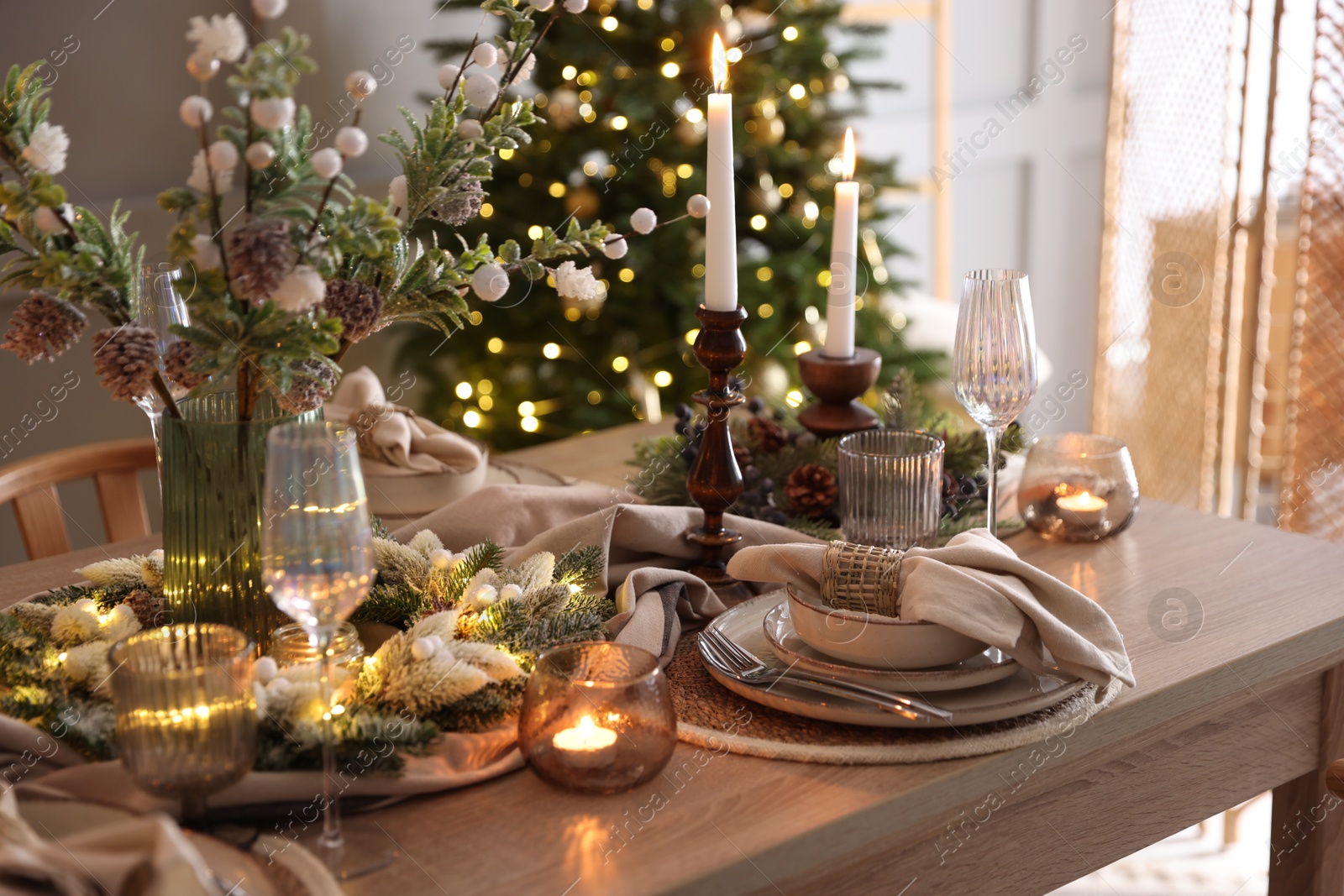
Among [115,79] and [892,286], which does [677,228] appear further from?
[115,79]

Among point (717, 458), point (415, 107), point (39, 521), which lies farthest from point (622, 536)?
point (415, 107)

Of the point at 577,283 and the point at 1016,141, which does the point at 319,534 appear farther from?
the point at 1016,141

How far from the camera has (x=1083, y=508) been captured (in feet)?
3.92

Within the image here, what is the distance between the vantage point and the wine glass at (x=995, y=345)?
1032mm

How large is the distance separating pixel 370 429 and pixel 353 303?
18.2 inches

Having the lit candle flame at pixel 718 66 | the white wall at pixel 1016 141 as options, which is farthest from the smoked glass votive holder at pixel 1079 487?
the white wall at pixel 1016 141

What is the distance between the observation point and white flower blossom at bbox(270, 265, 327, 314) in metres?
0.71

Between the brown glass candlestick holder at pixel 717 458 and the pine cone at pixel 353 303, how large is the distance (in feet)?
1.03

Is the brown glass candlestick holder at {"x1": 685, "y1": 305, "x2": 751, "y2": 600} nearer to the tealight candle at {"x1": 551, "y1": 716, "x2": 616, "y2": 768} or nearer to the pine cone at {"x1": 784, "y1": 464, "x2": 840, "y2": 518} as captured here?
the pine cone at {"x1": 784, "y1": 464, "x2": 840, "y2": 518}

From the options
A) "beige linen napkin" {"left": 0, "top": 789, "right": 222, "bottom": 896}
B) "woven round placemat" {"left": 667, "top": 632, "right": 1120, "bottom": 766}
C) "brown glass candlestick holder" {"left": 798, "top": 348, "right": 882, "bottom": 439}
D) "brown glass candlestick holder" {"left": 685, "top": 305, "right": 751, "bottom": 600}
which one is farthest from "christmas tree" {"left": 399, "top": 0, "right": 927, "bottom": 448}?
"beige linen napkin" {"left": 0, "top": 789, "right": 222, "bottom": 896}

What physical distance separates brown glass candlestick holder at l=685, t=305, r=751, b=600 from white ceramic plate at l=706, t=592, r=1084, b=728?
0.65ft

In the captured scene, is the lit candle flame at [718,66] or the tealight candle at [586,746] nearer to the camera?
the tealight candle at [586,746]

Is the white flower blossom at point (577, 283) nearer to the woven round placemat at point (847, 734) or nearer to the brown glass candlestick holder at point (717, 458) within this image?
the brown glass candlestick holder at point (717, 458)

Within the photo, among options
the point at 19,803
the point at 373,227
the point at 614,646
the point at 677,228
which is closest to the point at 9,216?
the point at 373,227
